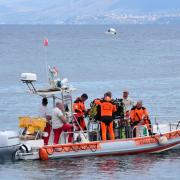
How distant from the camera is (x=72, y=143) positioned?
76.7 ft

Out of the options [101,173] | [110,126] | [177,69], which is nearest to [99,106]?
[110,126]

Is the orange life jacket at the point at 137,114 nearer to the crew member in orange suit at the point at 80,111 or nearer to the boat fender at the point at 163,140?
the boat fender at the point at 163,140

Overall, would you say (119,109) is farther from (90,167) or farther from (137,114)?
(90,167)

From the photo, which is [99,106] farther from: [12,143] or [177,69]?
[177,69]

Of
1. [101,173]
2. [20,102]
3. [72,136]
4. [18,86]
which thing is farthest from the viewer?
[18,86]

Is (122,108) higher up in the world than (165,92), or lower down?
lower down

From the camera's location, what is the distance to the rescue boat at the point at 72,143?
75.4 feet

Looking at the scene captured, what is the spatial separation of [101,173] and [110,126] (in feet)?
6.40

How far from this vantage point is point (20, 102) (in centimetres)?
3988

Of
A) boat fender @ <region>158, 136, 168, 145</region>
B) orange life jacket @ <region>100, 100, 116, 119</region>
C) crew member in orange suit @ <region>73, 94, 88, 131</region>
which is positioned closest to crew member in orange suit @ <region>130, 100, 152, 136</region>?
boat fender @ <region>158, 136, 168, 145</region>

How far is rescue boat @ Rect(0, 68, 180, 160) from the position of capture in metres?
23.0

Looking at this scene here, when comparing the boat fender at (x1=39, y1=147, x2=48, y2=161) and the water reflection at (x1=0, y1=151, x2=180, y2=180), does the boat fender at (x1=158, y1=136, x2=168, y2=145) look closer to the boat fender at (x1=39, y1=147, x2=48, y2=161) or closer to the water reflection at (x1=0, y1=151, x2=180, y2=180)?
the water reflection at (x1=0, y1=151, x2=180, y2=180)

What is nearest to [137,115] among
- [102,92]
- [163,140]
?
[163,140]

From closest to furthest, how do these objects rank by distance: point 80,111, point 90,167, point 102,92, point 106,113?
1. point 90,167
2. point 106,113
3. point 80,111
4. point 102,92
